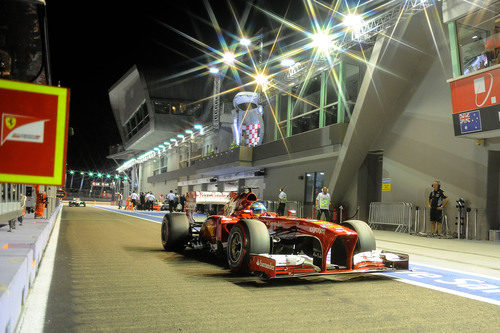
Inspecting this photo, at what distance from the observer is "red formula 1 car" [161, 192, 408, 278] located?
18.4ft

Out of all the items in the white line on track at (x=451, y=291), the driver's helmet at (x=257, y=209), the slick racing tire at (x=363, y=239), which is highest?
the driver's helmet at (x=257, y=209)

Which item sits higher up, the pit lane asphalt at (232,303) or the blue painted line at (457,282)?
the pit lane asphalt at (232,303)

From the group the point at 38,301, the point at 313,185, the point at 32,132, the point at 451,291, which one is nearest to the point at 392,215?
the point at 313,185

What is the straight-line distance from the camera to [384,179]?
62.0 ft

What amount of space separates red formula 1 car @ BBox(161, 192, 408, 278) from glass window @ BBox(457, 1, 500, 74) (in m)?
9.28

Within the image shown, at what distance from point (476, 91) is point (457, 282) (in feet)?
29.3

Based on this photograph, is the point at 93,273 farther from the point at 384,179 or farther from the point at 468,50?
the point at 384,179

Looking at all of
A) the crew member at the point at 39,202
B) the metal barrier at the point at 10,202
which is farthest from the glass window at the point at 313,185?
the metal barrier at the point at 10,202

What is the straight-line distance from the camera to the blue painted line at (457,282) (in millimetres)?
5383

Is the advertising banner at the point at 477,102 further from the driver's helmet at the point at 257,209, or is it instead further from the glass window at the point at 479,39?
the driver's helmet at the point at 257,209

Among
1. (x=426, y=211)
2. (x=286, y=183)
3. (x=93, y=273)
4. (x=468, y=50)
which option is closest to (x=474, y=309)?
(x=93, y=273)

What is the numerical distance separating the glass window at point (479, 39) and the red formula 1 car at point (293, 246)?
9.28 m

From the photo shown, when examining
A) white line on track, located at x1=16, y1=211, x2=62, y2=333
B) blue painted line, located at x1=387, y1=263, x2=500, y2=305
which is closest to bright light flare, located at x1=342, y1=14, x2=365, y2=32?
blue painted line, located at x1=387, y1=263, x2=500, y2=305

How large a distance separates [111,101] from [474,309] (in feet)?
233
